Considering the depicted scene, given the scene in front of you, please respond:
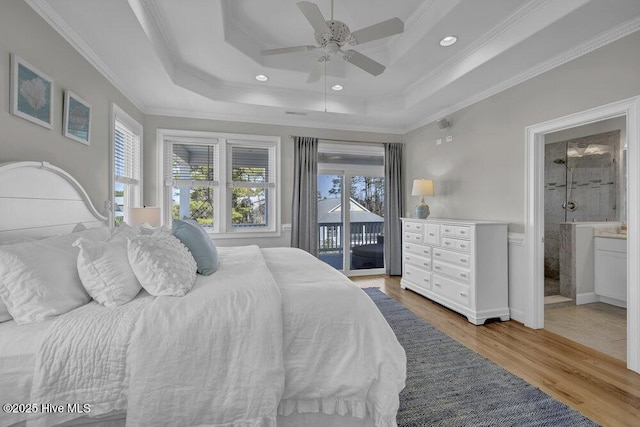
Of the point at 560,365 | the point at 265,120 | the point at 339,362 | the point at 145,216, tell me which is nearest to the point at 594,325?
the point at 560,365

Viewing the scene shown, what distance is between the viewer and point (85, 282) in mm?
1442

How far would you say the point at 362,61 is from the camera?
2.46 m

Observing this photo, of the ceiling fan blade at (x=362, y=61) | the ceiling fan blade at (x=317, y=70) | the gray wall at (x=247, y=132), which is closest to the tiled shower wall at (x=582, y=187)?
the gray wall at (x=247, y=132)

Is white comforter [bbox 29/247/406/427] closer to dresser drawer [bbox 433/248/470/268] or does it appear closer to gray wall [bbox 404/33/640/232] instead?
dresser drawer [bbox 433/248/470/268]

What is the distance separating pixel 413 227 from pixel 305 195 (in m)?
1.71

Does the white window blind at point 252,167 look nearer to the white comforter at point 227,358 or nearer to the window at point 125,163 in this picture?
the window at point 125,163

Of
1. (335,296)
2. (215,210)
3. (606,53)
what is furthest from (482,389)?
(215,210)

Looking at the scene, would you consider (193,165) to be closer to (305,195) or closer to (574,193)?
(305,195)

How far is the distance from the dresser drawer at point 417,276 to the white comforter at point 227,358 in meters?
2.57

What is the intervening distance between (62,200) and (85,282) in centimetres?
111

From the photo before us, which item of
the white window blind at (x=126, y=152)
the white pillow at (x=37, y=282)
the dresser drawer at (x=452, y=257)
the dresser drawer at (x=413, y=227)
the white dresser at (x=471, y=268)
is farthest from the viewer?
the dresser drawer at (x=413, y=227)

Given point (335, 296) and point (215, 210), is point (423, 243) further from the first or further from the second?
point (215, 210)

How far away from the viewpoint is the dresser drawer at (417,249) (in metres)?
3.85

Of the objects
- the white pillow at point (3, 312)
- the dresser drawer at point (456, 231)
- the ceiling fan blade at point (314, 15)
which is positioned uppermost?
the ceiling fan blade at point (314, 15)
